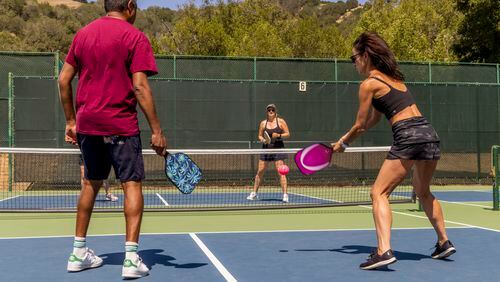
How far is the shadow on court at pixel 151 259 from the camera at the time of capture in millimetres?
4922

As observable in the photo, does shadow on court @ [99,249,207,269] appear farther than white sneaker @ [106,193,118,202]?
No

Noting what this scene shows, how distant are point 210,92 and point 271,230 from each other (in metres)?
8.07

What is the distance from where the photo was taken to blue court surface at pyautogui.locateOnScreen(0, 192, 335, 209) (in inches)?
413

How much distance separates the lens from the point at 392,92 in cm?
486

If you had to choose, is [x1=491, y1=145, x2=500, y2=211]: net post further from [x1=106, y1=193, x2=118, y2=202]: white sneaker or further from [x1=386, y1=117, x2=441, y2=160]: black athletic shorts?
[x1=106, y1=193, x2=118, y2=202]: white sneaker

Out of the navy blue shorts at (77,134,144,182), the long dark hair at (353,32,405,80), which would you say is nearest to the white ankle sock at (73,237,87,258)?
the navy blue shorts at (77,134,144,182)

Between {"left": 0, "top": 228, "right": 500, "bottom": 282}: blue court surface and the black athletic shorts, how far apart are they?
34.5 inches

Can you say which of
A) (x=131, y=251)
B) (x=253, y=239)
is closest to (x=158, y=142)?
(x=131, y=251)

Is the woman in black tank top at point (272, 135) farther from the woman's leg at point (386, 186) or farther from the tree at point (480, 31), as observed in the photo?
the tree at point (480, 31)

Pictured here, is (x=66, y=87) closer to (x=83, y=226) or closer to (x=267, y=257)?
(x=83, y=226)

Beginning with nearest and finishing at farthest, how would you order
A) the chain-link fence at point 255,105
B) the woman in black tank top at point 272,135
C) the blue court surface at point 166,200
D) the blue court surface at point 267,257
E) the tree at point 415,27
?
1. the blue court surface at point 267,257
2. the blue court surface at point 166,200
3. the woman in black tank top at point 272,135
4. the chain-link fence at point 255,105
5. the tree at point 415,27

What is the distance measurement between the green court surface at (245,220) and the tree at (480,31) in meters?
18.2

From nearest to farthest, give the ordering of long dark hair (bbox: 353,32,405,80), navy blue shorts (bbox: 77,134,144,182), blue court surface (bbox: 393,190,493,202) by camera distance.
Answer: navy blue shorts (bbox: 77,134,144,182) → long dark hair (bbox: 353,32,405,80) → blue court surface (bbox: 393,190,493,202)

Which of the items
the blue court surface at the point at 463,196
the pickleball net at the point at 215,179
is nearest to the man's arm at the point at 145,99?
the pickleball net at the point at 215,179
